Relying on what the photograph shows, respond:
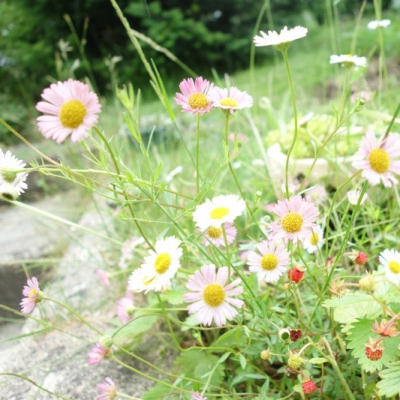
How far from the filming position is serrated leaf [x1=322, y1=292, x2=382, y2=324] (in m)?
0.50

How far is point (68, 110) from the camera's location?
1.34 ft

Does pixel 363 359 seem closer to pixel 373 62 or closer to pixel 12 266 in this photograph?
pixel 12 266

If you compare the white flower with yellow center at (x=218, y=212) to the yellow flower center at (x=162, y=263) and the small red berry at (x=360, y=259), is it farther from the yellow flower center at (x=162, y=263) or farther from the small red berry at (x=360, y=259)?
the small red berry at (x=360, y=259)

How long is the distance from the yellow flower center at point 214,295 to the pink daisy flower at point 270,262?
0.16ft

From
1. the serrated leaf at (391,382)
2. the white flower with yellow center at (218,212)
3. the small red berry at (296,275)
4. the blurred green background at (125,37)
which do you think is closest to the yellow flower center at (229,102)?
the white flower with yellow center at (218,212)

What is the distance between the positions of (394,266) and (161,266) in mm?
250

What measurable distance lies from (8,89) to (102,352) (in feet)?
17.3

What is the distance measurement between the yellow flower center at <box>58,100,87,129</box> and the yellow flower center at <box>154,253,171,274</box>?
0.54 feet

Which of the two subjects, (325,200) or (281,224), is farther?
(325,200)

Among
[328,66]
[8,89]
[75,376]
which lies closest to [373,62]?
[328,66]

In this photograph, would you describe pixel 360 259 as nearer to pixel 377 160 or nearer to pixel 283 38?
pixel 377 160

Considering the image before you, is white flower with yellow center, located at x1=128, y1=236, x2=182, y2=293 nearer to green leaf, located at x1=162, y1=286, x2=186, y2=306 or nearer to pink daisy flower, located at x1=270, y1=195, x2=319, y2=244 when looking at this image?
pink daisy flower, located at x1=270, y1=195, x2=319, y2=244

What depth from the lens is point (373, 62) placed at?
3.26 meters

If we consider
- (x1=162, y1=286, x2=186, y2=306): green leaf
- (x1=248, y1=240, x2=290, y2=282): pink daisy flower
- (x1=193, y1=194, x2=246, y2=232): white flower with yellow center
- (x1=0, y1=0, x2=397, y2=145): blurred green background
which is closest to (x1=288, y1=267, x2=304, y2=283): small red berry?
(x1=248, y1=240, x2=290, y2=282): pink daisy flower
